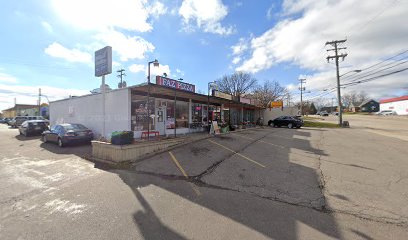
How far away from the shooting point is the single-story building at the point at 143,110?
10734 mm

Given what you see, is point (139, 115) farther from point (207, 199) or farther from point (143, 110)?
point (207, 199)

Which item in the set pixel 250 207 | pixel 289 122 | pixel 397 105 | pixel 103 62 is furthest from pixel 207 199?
pixel 397 105

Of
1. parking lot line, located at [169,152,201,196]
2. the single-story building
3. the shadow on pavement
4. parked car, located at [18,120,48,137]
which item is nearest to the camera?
the shadow on pavement

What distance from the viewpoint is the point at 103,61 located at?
33.5ft

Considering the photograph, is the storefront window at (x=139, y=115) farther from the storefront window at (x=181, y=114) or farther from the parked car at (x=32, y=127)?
the parked car at (x=32, y=127)

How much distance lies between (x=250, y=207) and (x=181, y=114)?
37.3ft

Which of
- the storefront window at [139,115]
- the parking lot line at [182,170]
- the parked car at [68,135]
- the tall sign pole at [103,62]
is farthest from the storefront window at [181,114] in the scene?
the parking lot line at [182,170]

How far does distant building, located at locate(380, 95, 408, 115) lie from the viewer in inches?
2635

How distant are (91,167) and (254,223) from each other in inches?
252

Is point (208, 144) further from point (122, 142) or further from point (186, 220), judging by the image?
point (186, 220)

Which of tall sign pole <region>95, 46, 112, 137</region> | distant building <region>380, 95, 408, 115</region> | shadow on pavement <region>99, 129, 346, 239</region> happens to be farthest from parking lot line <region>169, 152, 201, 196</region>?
distant building <region>380, 95, 408, 115</region>

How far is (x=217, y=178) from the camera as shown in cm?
593

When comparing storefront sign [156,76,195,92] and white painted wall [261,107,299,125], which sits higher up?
storefront sign [156,76,195,92]

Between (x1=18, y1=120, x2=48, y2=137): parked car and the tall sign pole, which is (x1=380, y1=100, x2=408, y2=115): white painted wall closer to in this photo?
the tall sign pole
